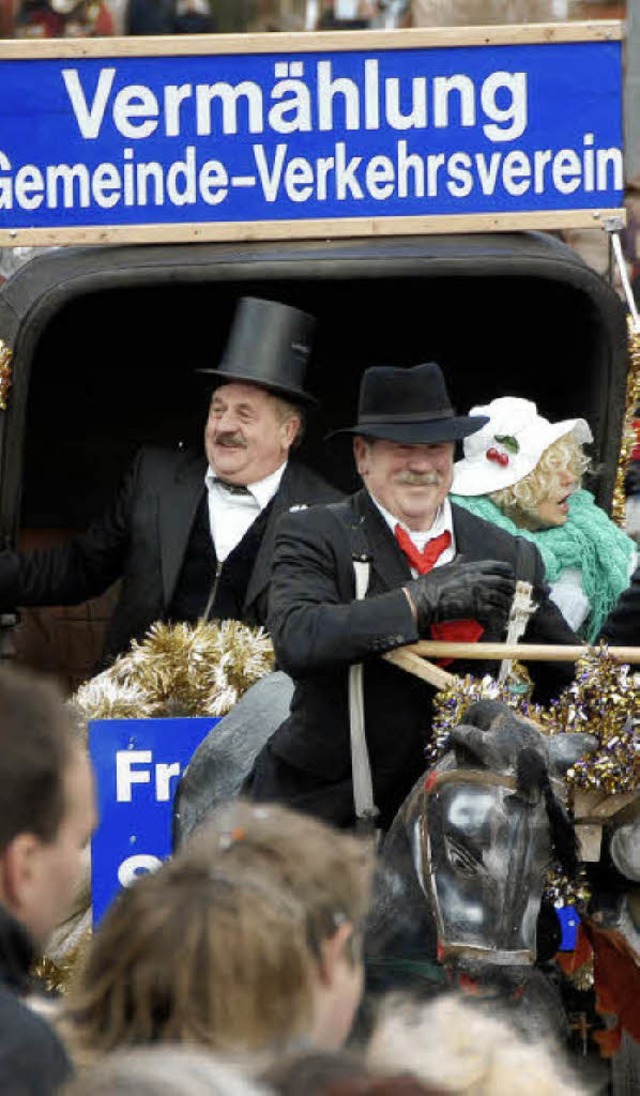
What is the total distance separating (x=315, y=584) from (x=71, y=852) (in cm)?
264

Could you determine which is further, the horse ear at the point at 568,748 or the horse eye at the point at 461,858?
the horse ear at the point at 568,748

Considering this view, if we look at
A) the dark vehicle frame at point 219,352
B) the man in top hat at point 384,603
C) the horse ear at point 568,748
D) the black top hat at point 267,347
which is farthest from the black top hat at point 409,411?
the dark vehicle frame at point 219,352

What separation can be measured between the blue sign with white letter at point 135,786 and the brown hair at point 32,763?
12.2 feet

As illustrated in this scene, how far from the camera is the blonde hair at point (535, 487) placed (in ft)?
22.0

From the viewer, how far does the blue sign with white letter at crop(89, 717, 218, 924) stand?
6.43 m

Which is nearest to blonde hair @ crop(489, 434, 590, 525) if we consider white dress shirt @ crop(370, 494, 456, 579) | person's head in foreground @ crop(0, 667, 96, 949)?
white dress shirt @ crop(370, 494, 456, 579)

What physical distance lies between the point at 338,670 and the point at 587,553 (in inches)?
61.9

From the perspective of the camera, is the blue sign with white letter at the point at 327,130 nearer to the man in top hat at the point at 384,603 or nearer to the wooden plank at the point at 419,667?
the man in top hat at the point at 384,603

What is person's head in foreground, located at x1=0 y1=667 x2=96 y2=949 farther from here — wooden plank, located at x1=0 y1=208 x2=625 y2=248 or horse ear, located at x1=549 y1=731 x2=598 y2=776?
wooden plank, located at x1=0 y1=208 x2=625 y2=248

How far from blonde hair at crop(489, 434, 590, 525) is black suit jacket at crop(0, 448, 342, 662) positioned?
0.62 metres

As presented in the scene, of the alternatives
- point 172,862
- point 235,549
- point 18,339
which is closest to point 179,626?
point 235,549

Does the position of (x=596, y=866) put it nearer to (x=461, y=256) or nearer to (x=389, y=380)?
(x=389, y=380)

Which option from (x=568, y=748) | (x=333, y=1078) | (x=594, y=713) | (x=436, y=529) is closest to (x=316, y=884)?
(x=333, y=1078)

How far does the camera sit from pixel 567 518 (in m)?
6.79
